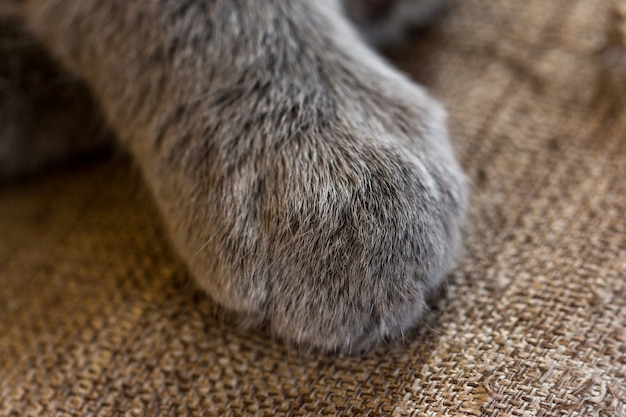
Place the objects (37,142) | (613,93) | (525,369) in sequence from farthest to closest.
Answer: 1. (37,142)
2. (613,93)
3. (525,369)

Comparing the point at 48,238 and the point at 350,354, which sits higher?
the point at 350,354

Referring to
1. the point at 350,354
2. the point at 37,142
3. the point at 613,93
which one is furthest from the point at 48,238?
the point at 613,93

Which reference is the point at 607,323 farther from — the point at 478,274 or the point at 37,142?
the point at 37,142
